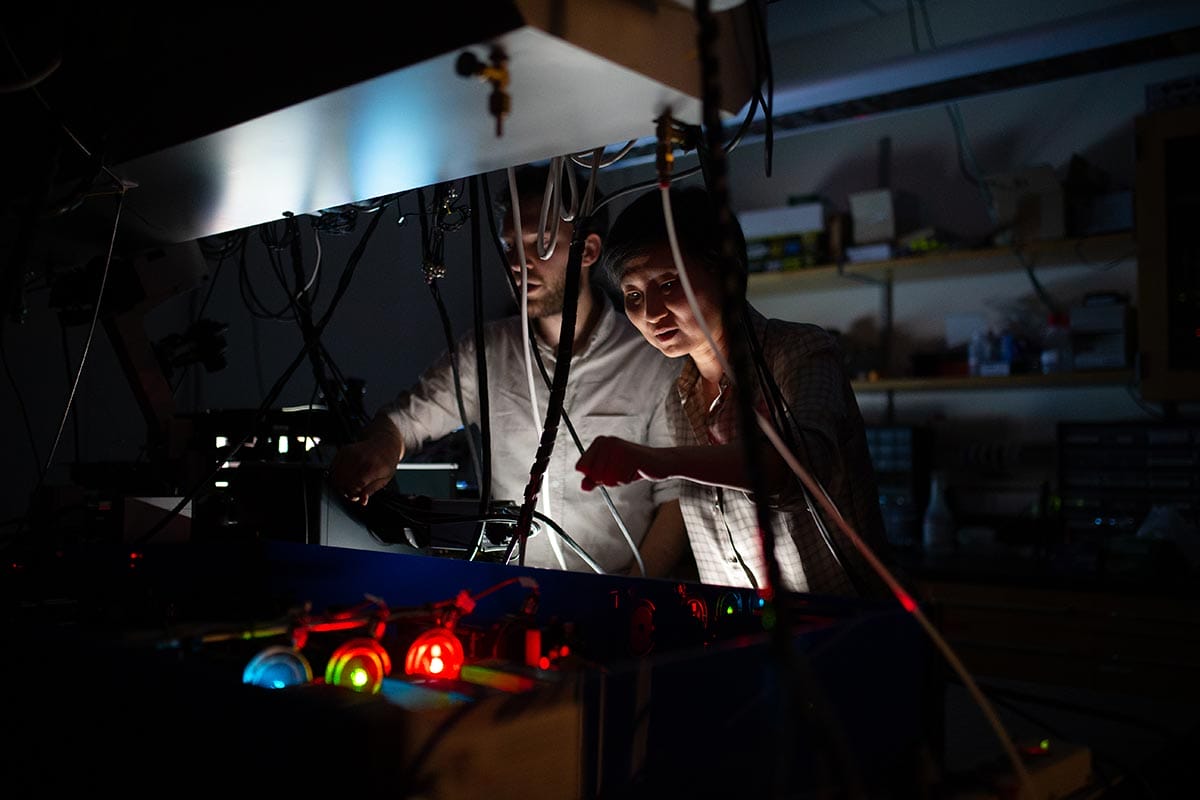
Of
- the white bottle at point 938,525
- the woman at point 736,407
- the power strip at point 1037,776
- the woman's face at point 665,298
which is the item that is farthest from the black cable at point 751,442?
the white bottle at point 938,525

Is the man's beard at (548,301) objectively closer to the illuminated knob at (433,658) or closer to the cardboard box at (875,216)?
the illuminated knob at (433,658)

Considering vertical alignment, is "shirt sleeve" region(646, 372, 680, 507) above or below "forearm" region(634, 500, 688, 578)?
above

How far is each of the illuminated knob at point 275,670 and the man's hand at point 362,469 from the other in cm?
66

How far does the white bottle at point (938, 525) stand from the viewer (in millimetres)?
3307

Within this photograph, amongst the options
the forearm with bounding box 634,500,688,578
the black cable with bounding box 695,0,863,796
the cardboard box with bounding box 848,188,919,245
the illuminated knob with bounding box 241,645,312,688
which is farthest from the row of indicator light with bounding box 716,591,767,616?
the cardboard box with bounding box 848,188,919,245

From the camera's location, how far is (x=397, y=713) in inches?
16.8

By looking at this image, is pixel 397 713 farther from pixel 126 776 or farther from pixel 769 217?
pixel 769 217

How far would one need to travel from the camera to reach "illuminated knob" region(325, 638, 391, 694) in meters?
0.63

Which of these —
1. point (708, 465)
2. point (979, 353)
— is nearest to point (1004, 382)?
point (979, 353)

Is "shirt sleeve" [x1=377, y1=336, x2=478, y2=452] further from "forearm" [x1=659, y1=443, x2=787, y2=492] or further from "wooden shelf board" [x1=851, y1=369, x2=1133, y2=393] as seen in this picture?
"wooden shelf board" [x1=851, y1=369, x2=1133, y2=393]

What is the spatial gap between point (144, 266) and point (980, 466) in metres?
3.13

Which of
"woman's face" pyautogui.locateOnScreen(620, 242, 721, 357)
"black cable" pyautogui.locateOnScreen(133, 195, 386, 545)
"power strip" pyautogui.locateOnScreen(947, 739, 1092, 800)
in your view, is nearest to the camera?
"power strip" pyautogui.locateOnScreen(947, 739, 1092, 800)

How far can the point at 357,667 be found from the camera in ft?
2.08

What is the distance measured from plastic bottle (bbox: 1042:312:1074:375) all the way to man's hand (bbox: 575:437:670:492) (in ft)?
8.78
